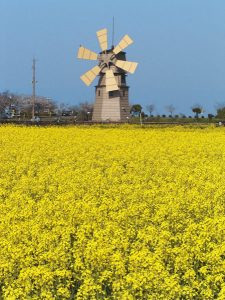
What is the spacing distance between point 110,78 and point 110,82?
18.9 inches

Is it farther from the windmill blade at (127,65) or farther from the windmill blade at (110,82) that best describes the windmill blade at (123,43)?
the windmill blade at (110,82)

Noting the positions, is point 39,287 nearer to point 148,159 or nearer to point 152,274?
point 152,274

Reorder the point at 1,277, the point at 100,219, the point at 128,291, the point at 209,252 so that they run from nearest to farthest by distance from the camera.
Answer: the point at 128,291 → the point at 1,277 → the point at 209,252 → the point at 100,219

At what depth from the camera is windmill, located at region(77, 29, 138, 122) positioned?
205 feet

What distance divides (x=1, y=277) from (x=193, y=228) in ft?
9.94

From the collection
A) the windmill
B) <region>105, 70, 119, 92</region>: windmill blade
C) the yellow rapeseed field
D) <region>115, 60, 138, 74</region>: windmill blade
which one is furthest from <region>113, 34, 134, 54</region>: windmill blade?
the yellow rapeseed field

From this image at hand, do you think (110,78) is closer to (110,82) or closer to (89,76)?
(110,82)

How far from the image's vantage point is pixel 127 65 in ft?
207

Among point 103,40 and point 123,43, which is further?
point 103,40

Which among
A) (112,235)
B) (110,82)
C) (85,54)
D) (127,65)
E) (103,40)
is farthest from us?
(103,40)

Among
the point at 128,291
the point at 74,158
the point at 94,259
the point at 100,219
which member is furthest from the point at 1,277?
the point at 74,158

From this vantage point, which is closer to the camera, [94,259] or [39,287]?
[39,287]

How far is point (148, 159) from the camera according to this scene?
19078 mm

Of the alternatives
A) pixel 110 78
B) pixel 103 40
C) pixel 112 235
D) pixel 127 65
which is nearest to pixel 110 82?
pixel 110 78
